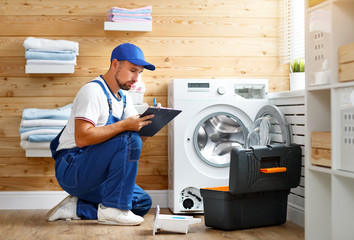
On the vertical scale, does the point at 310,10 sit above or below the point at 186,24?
below

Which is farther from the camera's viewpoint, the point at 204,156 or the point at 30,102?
the point at 30,102

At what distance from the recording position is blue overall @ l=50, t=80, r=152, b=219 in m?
2.69

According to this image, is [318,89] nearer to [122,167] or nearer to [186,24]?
[122,167]

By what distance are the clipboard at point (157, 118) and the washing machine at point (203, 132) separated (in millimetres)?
317

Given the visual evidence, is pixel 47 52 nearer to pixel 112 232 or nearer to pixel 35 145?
pixel 35 145

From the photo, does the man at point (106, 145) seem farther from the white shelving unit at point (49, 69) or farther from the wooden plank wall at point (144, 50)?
the wooden plank wall at point (144, 50)

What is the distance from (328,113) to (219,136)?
3.81 ft

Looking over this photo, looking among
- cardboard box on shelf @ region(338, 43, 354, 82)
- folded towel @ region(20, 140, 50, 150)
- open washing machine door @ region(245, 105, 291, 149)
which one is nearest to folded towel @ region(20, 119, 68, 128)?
folded towel @ region(20, 140, 50, 150)

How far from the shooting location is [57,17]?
3.47m

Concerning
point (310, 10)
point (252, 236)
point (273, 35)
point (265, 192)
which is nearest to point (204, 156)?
point (265, 192)

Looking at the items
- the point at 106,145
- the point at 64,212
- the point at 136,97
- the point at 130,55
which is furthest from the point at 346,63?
the point at 64,212

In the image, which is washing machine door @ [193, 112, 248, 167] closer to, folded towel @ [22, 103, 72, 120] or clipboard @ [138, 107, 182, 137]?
clipboard @ [138, 107, 182, 137]

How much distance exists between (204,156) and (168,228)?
79 centimetres

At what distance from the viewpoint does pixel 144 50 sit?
3529 millimetres
